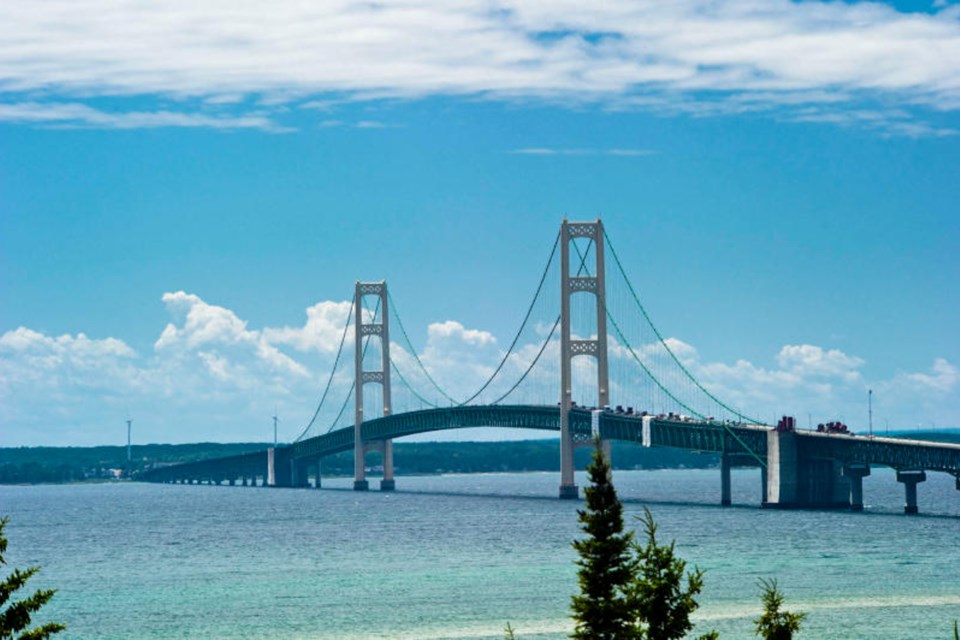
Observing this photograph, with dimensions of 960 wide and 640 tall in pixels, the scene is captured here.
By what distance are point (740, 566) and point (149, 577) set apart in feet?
74.2

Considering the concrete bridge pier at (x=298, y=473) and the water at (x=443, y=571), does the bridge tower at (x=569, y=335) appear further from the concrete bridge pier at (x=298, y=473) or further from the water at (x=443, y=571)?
the concrete bridge pier at (x=298, y=473)

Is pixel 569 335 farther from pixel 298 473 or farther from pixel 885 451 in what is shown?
pixel 298 473

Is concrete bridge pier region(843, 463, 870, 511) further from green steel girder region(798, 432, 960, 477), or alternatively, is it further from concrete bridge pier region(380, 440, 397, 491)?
concrete bridge pier region(380, 440, 397, 491)

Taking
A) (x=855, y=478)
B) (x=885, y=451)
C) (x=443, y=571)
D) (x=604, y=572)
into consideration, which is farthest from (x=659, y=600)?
(x=855, y=478)

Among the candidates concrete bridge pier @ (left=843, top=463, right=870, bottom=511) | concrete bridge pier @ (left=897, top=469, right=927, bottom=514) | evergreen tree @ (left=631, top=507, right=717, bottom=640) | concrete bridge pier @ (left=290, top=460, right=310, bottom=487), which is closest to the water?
concrete bridge pier @ (left=897, top=469, right=927, bottom=514)

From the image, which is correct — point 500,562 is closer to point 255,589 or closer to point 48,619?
point 255,589

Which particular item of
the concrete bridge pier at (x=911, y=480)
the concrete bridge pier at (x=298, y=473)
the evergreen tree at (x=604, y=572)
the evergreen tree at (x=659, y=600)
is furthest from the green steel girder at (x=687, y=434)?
the evergreen tree at (x=604, y=572)

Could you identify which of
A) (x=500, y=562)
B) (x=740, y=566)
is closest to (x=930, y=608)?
(x=740, y=566)

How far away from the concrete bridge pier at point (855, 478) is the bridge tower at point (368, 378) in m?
69.9

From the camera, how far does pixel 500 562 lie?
6819 cm

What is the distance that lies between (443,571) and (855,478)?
135 ft

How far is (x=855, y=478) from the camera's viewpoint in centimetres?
9925

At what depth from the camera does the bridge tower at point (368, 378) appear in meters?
166

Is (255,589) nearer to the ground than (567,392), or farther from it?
nearer to the ground
